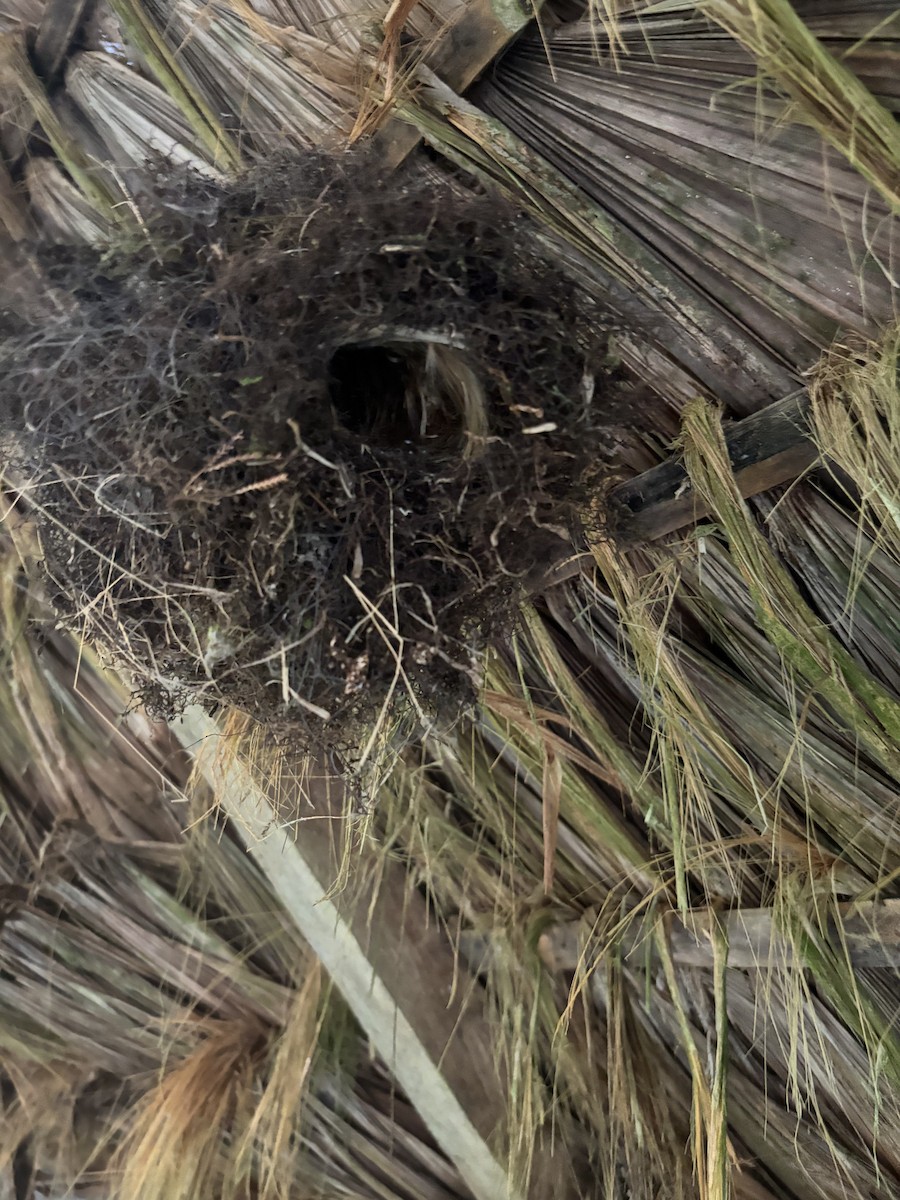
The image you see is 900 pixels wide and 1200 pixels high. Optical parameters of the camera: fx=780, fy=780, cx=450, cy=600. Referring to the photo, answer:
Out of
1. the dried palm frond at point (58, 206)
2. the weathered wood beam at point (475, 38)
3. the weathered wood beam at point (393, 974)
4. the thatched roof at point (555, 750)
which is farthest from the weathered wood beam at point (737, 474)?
the dried palm frond at point (58, 206)

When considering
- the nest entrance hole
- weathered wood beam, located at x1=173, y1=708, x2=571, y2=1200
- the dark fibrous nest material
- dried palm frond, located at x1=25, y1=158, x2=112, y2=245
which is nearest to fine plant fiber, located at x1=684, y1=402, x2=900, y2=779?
the dark fibrous nest material

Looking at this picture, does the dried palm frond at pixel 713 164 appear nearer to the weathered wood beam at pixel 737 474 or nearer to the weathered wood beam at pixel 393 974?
the weathered wood beam at pixel 737 474

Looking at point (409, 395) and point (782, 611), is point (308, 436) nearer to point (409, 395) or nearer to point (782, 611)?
point (409, 395)

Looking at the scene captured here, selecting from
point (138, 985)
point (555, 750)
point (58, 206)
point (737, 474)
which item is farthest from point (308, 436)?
point (138, 985)

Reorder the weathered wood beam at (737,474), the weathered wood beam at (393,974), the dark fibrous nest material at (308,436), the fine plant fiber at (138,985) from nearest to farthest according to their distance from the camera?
the dark fibrous nest material at (308,436), the weathered wood beam at (737,474), the weathered wood beam at (393,974), the fine plant fiber at (138,985)

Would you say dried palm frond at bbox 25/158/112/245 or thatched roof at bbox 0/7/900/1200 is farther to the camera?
dried palm frond at bbox 25/158/112/245

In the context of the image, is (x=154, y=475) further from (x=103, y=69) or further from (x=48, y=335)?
(x=103, y=69)

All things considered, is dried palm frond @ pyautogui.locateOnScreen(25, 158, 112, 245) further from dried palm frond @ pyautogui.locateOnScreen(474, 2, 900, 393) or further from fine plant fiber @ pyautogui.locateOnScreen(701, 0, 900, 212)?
fine plant fiber @ pyautogui.locateOnScreen(701, 0, 900, 212)

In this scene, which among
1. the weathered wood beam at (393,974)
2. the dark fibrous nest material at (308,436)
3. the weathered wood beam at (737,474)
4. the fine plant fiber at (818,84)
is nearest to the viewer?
the fine plant fiber at (818,84)
